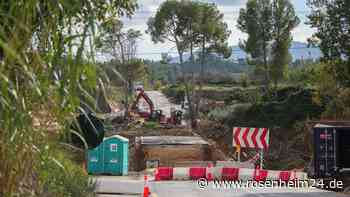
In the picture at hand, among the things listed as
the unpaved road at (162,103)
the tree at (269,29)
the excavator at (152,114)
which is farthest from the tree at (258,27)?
the unpaved road at (162,103)

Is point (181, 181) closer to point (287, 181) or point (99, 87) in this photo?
point (287, 181)

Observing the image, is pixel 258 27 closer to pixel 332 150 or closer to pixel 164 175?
pixel 164 175

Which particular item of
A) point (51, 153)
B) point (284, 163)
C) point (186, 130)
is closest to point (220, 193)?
point (51, 153)

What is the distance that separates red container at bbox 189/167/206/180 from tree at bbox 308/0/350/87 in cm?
566

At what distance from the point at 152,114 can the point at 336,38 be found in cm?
4076

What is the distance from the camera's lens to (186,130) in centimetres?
5397

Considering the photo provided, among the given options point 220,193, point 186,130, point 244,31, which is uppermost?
point 244,31

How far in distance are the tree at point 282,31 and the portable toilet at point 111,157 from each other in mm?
36986

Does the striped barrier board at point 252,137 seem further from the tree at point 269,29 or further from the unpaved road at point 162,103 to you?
the unpaved road at point 162,103

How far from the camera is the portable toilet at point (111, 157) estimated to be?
26.4 meters

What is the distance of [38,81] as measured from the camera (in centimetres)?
369

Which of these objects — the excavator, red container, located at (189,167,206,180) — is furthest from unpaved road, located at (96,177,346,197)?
the excavator

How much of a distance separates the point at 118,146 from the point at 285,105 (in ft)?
95.1

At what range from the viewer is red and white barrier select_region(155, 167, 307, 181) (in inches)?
923
